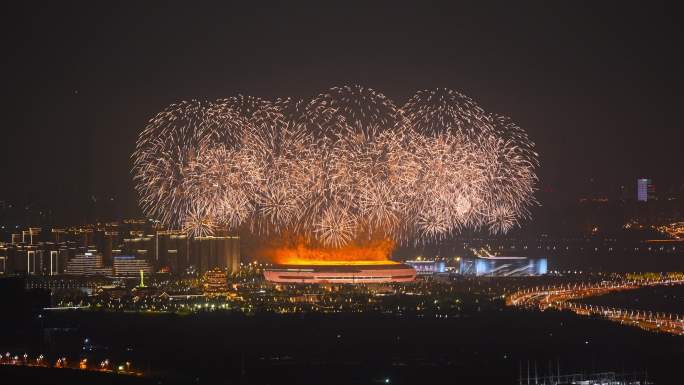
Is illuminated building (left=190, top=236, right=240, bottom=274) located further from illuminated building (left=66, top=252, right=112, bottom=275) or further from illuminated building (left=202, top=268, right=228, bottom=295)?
illuminated building (left=202, top=268, right=228, bottom=295)

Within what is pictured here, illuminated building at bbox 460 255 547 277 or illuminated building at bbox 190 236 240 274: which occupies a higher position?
illuminated building at bbox 190 236 240 274

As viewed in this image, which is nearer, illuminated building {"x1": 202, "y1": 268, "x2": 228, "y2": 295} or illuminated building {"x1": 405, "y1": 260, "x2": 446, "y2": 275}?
illuminated building {"x1": 202, "y1": 268, "x2": 228, "y2": 295}

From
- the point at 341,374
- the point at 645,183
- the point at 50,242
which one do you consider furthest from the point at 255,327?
the point at 645,183

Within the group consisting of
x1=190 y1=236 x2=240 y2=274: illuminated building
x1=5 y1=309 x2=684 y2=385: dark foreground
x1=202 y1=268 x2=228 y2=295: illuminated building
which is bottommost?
x1=5 y1=309 x2=684 y2=385: dark foreground

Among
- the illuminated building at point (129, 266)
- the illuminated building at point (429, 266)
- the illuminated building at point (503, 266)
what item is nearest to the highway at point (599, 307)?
the illuminated building at point (503, 266)

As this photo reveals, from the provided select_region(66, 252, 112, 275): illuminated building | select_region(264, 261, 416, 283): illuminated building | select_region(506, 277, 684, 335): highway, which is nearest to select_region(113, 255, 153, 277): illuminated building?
select_region(66, 252, 112, 275): illuminated building

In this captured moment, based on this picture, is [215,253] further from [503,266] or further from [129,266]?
[503,266]
